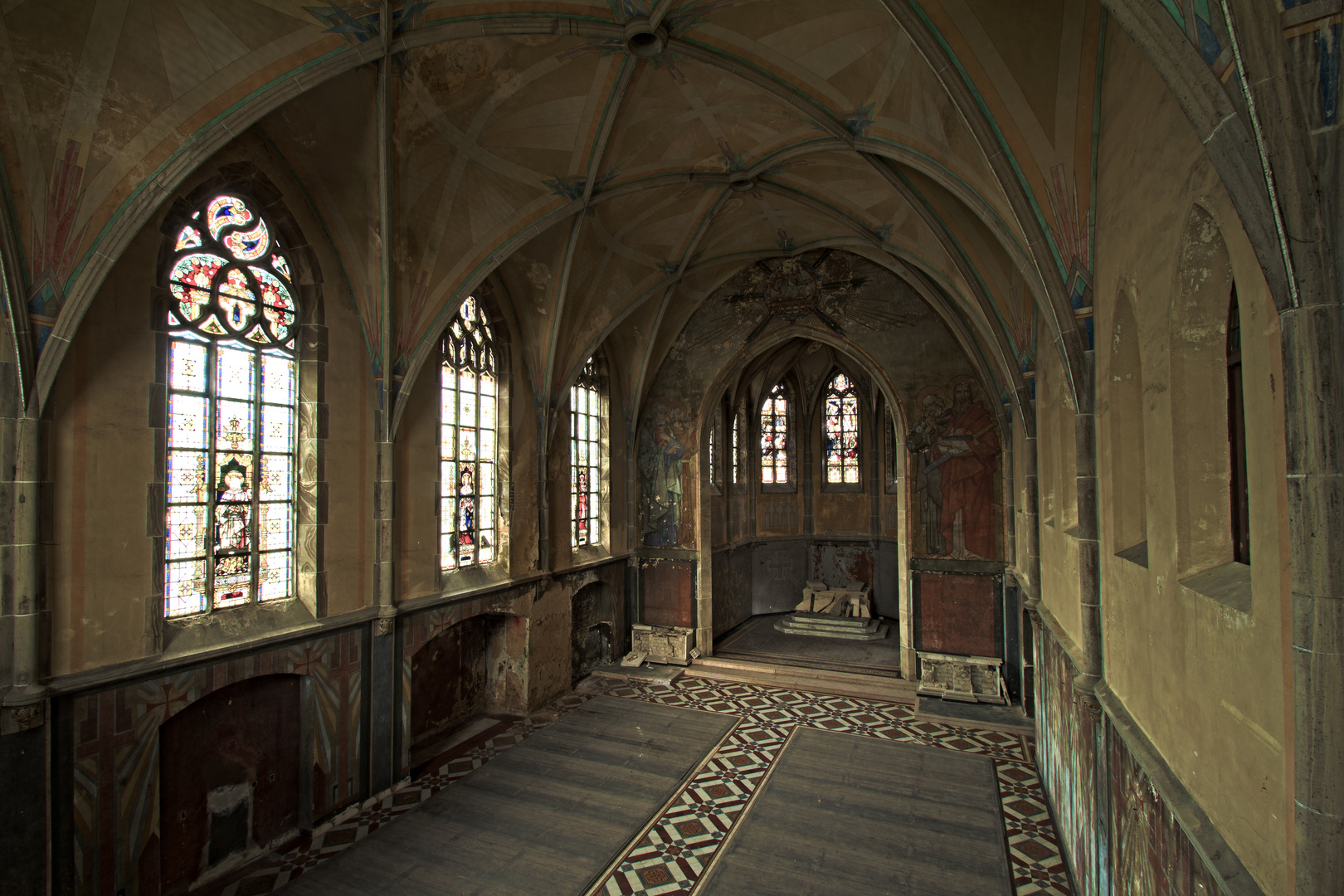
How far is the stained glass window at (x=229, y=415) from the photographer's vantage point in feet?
22.9

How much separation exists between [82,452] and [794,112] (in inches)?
334

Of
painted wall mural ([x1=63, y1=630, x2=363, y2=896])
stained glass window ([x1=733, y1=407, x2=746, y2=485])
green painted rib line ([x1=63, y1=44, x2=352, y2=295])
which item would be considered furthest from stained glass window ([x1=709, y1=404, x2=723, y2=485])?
green painted rib line ([x1=63, y1=44, x2=352, y2=295])

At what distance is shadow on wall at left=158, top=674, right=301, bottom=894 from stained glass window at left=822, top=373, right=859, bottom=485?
1592 cm

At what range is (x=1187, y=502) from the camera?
3.51 meters

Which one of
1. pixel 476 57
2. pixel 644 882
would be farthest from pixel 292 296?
pixel 644 882

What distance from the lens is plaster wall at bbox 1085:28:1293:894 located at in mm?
2436

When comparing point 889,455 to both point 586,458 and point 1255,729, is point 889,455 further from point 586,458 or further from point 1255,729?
point 1255,729

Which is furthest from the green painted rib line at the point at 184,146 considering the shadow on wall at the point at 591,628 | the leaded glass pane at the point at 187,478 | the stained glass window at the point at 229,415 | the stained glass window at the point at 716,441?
the stained glass window at the point at 716,441

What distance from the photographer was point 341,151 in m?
8.05

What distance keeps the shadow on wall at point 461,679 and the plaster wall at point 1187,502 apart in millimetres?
9183

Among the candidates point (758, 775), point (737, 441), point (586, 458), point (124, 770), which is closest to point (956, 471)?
point (758, 775)

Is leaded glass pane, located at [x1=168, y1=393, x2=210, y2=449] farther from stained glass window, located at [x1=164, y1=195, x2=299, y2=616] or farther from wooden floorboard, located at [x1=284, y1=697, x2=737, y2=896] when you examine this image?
wooden floorboard, located at [x1=284, y1=697, x2=737, y2=896]

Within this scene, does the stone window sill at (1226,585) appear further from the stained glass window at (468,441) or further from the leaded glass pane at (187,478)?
the stained glass window at (468,441)

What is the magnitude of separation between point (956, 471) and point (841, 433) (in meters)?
7.87
